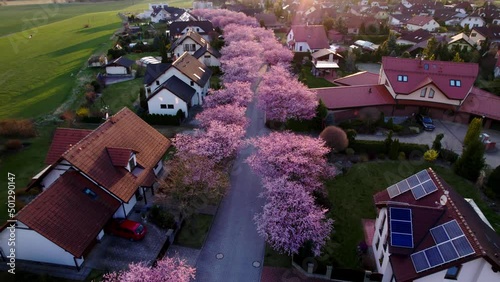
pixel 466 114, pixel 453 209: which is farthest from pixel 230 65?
pixel 453 209

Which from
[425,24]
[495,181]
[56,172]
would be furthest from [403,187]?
[425,24]

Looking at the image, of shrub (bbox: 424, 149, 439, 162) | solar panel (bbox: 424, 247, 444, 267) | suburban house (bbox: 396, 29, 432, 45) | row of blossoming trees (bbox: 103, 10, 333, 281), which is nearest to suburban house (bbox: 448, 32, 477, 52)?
suburban house (bbox: 396, 29, 432, 45)

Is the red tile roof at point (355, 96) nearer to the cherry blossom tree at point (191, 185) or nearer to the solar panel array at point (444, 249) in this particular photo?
the cherry blossom tree at point (191, 185)

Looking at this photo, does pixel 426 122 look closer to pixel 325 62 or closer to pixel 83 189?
pixel 325 62

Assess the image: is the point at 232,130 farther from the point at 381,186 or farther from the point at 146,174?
the point at 381,186

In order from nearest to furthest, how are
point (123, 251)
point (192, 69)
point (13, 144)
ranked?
point (123, 251) → point (13, 144) → point (192, 69)

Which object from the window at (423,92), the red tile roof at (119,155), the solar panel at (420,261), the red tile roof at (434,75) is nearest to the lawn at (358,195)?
the solar panel at (420,261)

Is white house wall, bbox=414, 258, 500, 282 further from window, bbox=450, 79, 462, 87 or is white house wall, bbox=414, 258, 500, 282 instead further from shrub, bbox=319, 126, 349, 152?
window, bbox=450, 79, 462, 87
